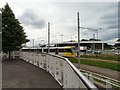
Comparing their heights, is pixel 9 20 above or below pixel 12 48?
above

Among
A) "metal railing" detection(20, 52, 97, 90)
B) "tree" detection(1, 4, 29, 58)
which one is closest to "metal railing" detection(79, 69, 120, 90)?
"metal railing" detection(20, 52, 97, 90)

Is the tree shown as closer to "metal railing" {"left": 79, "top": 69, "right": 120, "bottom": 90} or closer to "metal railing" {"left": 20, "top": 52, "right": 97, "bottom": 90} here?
"metal railing" {"left": 20, "top": 52, "right": 97, "bottom": 90}

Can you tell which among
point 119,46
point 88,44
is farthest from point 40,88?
point 119,46

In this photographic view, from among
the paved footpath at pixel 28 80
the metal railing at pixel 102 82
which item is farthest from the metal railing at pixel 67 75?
the metal railing at pixel 102 82

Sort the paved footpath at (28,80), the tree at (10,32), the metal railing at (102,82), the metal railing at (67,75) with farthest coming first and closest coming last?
1. the tree at (10,32)
2. the metal railing at (102,82)
3. the paved footpath at (28,80)
4. the metal railing at (67,75)

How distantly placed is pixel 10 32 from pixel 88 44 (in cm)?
10379

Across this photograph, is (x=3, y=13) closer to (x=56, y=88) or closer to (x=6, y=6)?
(x=6, y=6)

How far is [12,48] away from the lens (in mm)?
34844

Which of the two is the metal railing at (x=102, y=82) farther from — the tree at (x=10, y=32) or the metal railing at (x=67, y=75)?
the tree at (x=10, y=32)

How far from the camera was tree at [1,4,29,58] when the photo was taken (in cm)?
3441

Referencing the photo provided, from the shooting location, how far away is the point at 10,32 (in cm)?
3447

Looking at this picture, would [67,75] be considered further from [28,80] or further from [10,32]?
[10,32]

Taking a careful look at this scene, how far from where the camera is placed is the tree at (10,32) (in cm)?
3441

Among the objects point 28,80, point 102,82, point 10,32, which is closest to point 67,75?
point 28,80
